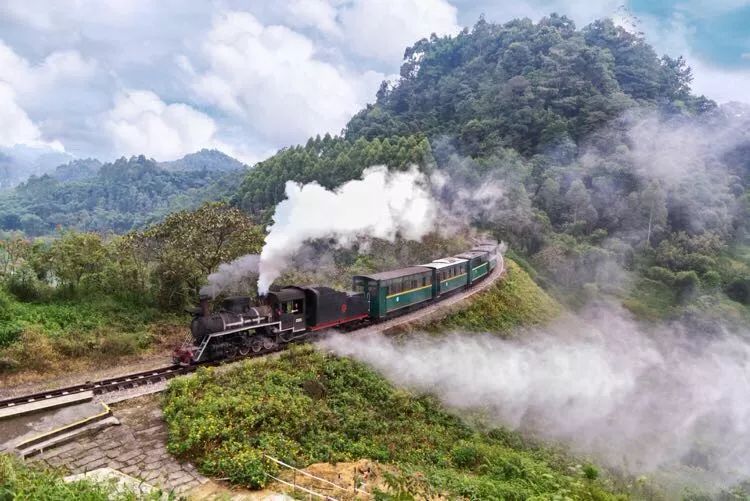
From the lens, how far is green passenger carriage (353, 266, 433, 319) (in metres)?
19.0

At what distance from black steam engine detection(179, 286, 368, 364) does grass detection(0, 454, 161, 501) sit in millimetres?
5829

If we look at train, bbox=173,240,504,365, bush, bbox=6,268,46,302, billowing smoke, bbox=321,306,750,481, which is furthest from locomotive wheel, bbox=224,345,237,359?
bush, bbox=6,268,46,302

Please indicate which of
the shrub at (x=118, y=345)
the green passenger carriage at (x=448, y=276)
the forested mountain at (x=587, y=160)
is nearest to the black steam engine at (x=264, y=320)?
the shrub at (x=118, y=345)

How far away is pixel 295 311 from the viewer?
16156 mm

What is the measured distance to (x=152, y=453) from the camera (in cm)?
991

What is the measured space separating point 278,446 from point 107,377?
648 cm

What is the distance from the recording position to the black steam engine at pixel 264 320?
13867mm

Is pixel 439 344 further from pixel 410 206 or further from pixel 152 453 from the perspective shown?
pixel 410 206

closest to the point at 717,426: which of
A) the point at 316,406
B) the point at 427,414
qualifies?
the point at 427,414

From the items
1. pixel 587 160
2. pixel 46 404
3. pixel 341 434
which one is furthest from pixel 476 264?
Answer: pixel 587 160

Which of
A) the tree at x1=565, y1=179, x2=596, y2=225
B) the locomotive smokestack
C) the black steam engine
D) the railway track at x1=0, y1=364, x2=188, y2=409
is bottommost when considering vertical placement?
the railway track at x1=0, y1=364, x2=188, y2=409

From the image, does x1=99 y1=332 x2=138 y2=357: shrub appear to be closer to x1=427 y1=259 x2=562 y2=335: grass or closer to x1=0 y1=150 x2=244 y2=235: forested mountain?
x1=427 y1=259 x2=562 y2=335: grass

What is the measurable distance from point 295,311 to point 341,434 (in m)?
5.19

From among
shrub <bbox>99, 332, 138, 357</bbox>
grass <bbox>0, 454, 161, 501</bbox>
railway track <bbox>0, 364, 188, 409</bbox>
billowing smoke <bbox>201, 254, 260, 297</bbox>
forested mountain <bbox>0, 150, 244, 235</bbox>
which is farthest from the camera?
forested mountain <bbox>0, 150, 244, 235</bbox>
